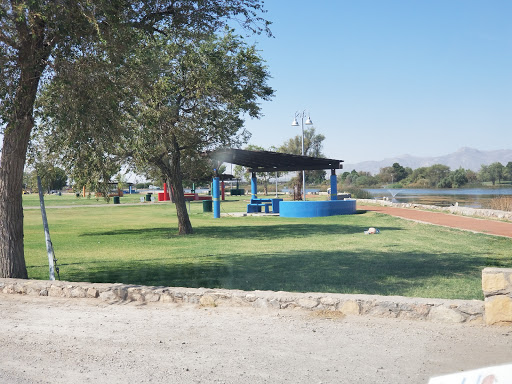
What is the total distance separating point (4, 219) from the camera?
397 inches

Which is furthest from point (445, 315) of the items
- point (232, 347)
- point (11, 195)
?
point (11, 195)

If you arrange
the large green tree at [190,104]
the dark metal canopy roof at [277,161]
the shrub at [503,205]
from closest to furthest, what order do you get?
the large green tree at [190,104] → the dark metal canopy roof at [277,161] → the shrub at [503,205]

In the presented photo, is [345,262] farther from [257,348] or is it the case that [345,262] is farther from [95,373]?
[95,373]

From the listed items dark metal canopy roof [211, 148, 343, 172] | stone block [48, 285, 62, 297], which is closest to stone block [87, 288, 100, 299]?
stone block [48, 285, 62, 297]

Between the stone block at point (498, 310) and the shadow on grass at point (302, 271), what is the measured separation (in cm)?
212

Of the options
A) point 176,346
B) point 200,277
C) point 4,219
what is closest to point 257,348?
point 176,346

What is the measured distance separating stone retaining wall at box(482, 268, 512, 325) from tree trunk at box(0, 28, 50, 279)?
8203 mm

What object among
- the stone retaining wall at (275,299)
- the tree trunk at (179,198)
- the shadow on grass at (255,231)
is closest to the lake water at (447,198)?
the shadow on grass at (255,231)

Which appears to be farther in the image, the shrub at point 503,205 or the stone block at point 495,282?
the shrub at point 503,205

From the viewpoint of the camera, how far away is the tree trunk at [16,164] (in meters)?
9.80

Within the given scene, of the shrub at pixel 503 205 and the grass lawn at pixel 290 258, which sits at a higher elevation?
the shrub at pixel 503 205

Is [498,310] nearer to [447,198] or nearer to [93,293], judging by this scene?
[93,293]

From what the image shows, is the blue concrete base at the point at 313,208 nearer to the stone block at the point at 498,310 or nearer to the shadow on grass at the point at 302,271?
the shadow on grass at the point at 302,271

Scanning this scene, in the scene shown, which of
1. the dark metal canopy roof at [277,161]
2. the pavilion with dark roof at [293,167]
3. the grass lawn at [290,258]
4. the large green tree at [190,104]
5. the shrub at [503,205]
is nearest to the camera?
the grass lawn at [290,258]
